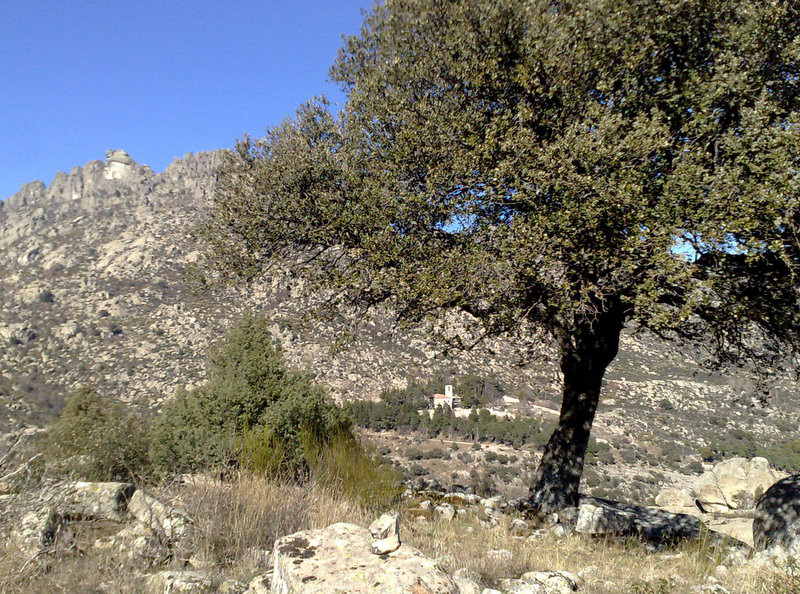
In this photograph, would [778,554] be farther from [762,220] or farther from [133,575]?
[133,575]

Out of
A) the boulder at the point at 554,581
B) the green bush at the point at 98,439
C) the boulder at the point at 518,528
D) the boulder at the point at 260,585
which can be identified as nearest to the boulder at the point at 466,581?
the boulder at the point at 554,581

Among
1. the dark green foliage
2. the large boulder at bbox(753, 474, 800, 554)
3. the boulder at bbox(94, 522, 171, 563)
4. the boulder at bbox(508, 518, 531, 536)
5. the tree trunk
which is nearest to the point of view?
the boulder at bbox(94, 522, 171, 563)

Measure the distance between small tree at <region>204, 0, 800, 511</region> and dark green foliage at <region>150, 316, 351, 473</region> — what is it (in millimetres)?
2915

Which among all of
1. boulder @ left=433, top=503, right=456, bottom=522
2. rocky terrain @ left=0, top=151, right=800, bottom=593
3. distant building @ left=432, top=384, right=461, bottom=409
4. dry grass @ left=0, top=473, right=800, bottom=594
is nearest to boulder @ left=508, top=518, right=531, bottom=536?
rocky terrain @ left=0, top=151, right=800, bottom=593

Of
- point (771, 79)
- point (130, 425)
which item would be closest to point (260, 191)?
point (771, 79)

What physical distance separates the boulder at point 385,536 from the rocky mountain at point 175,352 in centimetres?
553

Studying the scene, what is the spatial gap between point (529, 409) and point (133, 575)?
149ft

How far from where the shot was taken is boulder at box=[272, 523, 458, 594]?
2984 mm

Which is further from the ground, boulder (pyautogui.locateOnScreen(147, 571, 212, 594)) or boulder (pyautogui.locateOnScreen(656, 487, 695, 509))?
boulder (pyautogui.locateOnScreen(147, 571, 212, 594))

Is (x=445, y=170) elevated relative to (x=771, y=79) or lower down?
lower down

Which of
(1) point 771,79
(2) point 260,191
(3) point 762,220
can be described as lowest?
(3) point 762,220

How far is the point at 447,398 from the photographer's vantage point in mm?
43719

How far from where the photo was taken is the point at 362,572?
10.4ft

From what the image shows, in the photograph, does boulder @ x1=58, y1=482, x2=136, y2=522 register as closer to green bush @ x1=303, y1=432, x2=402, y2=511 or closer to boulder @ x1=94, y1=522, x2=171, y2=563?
boulder @ x1=94, y1=522, x2=171, y2=563
